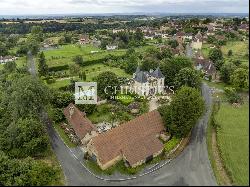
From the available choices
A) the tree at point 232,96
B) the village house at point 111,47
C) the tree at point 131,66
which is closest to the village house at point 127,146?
the tree at point 232,96

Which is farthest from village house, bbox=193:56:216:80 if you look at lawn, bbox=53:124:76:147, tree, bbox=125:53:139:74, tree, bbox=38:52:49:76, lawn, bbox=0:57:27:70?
lawn, bbox=0:57:27:70

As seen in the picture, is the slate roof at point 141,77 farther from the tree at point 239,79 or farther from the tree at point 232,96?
the tree at point 239,79

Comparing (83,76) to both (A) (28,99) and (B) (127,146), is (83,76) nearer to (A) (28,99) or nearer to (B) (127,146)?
(A) (28,99)

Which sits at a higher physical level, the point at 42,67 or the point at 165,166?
the point at 42,67

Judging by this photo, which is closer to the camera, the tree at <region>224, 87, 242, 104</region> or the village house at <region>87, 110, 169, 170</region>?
the village house at <region>87, 110, 169, 170</region>

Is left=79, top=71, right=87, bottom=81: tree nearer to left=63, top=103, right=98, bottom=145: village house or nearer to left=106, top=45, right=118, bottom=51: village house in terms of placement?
left=63, top=103, right=98, bottom=145: village house

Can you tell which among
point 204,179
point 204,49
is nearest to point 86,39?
point 204,49

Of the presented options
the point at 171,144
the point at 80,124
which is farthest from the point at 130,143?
the point at 80,124
